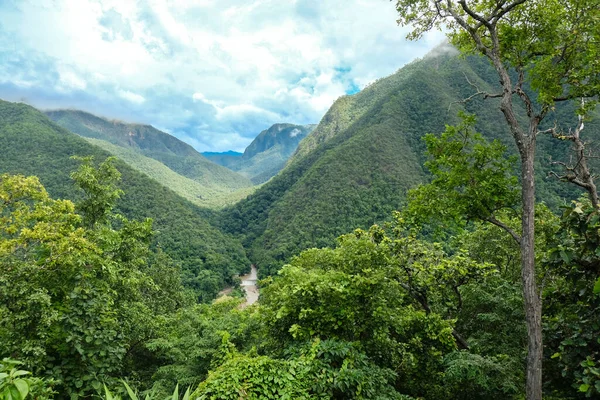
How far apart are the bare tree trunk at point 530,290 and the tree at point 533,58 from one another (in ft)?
0.04

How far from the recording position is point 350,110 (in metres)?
178

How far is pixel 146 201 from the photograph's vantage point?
281ft

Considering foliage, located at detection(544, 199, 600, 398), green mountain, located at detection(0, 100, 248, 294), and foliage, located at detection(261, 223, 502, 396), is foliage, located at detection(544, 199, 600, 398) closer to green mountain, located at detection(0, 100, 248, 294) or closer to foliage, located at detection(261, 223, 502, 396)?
foliage, located at detection(261, 223, 502, 396)

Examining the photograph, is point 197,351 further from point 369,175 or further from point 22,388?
point 369,175

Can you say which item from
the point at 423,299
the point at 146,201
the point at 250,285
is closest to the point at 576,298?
the point at 423,299

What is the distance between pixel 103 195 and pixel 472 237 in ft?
49.5

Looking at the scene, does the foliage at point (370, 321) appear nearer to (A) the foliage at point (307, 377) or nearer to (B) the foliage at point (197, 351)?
(A) the foliage at point (307, 377)

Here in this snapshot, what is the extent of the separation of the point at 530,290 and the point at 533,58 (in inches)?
180

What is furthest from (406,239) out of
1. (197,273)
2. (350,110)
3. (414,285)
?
(350,110)

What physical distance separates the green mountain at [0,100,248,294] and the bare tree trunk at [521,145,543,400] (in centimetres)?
6650

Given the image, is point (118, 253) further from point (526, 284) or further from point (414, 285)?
point (526, 284)

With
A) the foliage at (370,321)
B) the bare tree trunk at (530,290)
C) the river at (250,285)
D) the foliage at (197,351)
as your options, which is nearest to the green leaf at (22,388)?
the foliage at (370,321)

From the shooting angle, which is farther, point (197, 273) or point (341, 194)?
point (341, 194)

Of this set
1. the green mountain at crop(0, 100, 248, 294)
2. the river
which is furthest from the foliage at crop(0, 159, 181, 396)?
the green mountain at crop(0, 100, 248, 294)
